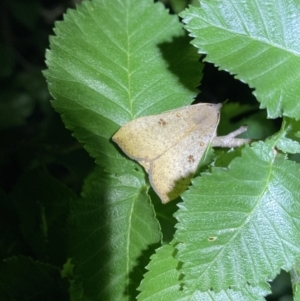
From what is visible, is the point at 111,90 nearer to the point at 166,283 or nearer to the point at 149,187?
the point at 149,187

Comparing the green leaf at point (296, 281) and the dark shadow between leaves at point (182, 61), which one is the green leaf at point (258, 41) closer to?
the dark shadow between leaves at point (182, 61)

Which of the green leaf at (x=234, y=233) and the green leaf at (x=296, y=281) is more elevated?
the green leaf at (x=234, y=233)

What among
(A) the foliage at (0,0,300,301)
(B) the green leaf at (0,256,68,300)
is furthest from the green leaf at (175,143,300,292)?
(B) the green leaf at (0,256,68,300)

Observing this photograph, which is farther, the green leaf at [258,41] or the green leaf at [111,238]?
the green leaf at [111,238]

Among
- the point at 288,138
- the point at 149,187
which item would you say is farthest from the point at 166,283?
the point at 288,138

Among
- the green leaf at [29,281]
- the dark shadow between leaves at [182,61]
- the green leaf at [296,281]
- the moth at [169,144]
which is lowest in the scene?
the green leaf at [296,281]

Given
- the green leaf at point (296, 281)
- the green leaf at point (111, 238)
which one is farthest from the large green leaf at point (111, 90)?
the green leaf at point (296, 281)

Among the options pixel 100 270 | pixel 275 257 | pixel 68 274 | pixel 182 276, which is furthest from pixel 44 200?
pixel 275 257
